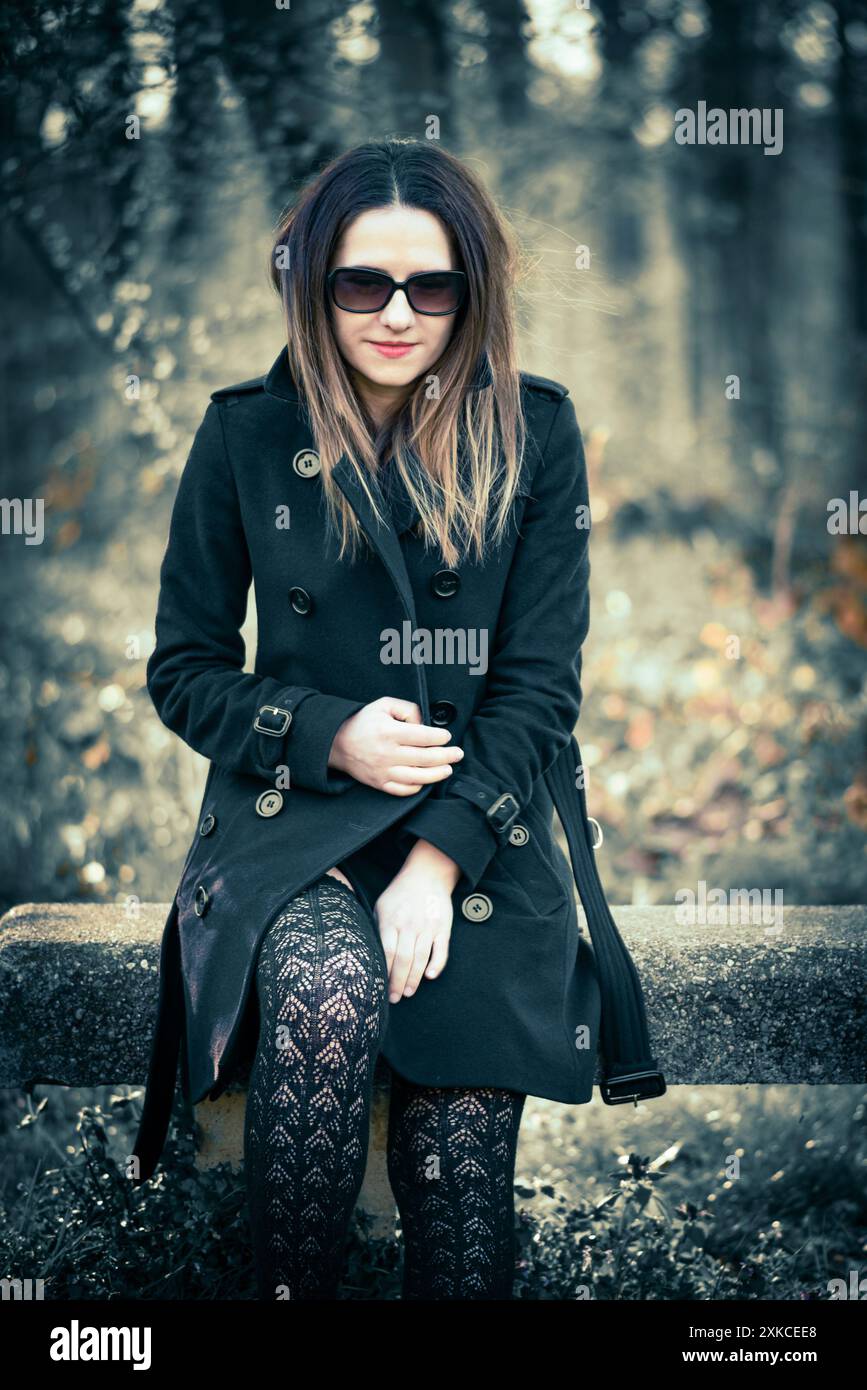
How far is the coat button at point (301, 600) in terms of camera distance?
2.38m

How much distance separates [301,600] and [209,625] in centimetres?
20

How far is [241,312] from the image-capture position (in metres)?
5.40

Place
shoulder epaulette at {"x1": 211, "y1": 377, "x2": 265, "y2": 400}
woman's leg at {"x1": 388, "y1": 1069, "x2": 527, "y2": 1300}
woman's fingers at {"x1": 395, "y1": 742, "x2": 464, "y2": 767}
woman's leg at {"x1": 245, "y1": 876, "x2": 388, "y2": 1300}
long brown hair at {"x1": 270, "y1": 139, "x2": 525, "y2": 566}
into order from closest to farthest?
woman's leg at {"x1": 245, "y1": 876, "x2": 388, "y2": 1300} < woman's leg at {"x1": 388, "y1": 1069, "x2": 527, "y2": 1300} < woman's fingers at {"x1": 395, "y1": 742, "x2": 464, "y2": 767} < long brown hair at {"x1": 270, "y1": 139, "x2": 525, "y2": 566} < shoulder epaulette at {"x1": 211, "y1": 377, "x2": 265, "y2": 400}

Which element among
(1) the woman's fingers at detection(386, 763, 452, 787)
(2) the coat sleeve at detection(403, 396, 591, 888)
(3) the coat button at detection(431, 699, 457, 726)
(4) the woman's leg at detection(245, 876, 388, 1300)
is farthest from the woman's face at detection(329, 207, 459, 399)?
(4) the woman's leg at detection(245, 876, 388, 1300)

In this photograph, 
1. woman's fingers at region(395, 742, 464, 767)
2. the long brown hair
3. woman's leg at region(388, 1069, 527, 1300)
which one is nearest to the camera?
woman's leg at region(388, 1069, 527, 1300)

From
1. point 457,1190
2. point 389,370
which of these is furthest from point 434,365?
point 457,1190

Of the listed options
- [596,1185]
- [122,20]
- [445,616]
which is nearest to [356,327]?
[445,616]

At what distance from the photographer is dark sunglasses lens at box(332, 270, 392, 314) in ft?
7.51

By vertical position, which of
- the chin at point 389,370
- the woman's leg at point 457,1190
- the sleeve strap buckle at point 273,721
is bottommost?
the woman's leg at point 457,1190

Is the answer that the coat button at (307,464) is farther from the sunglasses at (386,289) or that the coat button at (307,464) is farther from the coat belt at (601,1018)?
the coat belt at (601,1018)

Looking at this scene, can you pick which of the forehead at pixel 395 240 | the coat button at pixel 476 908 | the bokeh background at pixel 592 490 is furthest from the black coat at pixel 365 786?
the bokeh background at pixel 592 490

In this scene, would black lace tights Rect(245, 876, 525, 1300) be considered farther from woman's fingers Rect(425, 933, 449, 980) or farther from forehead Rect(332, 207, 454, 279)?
forehead Rect(332, 207, 454, 279)

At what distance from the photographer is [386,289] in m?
2.29

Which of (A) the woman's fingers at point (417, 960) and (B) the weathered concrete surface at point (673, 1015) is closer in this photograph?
(A) the woman's fingers at point (417, 960)
